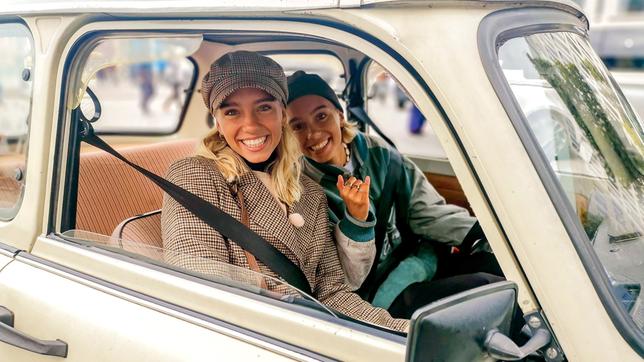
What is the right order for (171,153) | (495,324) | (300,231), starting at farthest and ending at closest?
1. (171,153)
2. (300,231)
3. (495,324)

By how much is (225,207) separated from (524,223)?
0.99m

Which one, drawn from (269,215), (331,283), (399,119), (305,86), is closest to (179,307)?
(269,215)

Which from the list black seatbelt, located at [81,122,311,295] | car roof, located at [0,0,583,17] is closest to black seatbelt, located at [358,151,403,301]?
black seatbelt, located at [81,122,311,295]

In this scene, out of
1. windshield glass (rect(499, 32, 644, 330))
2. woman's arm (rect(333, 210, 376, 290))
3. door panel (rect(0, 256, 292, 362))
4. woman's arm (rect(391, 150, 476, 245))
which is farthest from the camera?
woman's arm (rect(391, 150, 476, 245))

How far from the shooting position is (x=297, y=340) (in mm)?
1403

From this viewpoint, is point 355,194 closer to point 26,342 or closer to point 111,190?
point 26,342

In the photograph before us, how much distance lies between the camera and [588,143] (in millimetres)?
1499

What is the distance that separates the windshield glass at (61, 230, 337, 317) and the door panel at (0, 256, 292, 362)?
130 mm

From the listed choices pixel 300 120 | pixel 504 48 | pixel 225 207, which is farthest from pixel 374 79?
pixel 504 48

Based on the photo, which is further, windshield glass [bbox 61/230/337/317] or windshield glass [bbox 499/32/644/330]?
windshield glass [bbox 61/230/337/317]

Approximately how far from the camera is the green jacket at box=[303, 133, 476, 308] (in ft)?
8.51

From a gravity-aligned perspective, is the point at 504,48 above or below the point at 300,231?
above

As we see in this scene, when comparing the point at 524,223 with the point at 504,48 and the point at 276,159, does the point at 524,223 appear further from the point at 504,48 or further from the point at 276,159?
the point at 276,159

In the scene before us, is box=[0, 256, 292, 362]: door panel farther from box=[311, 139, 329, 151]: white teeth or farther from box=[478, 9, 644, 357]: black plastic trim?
box=[311, 139, 329, 151]: white teeth
